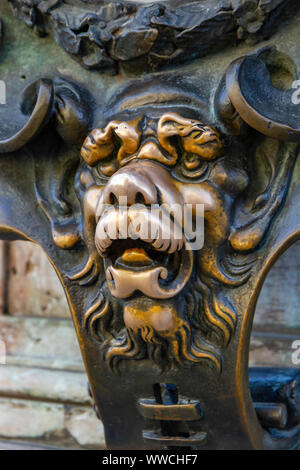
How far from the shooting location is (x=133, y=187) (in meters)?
0.58

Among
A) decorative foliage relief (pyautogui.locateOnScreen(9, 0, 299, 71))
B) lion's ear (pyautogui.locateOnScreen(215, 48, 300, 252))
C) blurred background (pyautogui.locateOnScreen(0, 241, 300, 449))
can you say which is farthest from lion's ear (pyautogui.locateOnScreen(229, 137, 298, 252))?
blurred background (pyautogui.locateOnScreen(0, 241, 300, 449))

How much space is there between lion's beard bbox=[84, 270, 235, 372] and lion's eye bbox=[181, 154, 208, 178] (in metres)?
0.10

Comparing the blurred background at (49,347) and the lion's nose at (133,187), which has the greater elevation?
the lion's nose at (133,187)

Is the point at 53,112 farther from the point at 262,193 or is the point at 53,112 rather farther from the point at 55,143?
the point at 262,193

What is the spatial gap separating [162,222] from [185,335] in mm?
119

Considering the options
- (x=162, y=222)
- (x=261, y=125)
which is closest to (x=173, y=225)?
(x=162, y=222)

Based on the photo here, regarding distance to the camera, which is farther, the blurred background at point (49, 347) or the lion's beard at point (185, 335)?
the blurred background at point (49, 347)

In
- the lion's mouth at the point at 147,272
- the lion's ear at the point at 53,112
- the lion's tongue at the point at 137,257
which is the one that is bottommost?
the lion's mouth at the point at 147,272

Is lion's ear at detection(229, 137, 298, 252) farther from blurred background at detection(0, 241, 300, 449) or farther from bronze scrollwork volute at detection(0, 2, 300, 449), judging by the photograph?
blurred background at detection(0, 241, 300, 449)

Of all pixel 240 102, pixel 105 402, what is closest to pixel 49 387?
pixel 105 402

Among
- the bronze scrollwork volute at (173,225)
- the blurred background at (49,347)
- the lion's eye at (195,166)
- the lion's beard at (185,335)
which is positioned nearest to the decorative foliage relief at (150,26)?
the bronze scrollwork volute at (173,225)

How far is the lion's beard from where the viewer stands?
62 cm

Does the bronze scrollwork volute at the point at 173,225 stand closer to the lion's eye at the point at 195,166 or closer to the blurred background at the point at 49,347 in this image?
the lion's eye at the point at 195,166

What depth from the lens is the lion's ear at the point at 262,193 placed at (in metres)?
0.61
